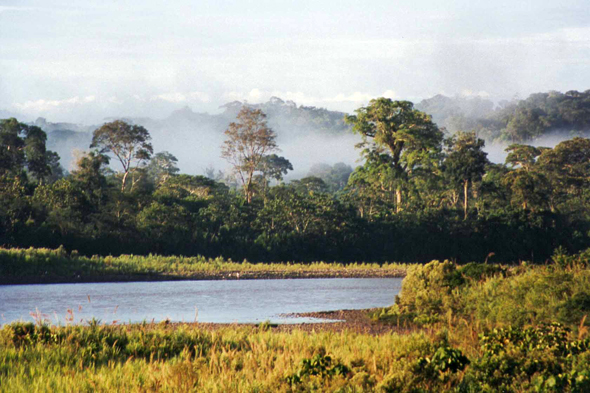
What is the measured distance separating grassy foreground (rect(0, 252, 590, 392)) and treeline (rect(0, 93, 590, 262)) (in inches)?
1374

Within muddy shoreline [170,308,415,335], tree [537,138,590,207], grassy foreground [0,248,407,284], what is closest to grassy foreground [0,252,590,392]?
muddy shoreline [170,308,415,335]

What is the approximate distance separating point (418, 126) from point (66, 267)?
32.9 meters

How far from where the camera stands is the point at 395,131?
6241cm

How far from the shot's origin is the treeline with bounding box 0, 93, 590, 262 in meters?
48.3

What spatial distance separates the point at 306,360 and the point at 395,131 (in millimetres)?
54152

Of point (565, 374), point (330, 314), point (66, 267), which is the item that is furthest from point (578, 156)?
point (565, 374)

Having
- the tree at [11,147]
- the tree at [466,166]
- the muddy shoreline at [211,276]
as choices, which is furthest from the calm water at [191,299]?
the tree at [11,147]

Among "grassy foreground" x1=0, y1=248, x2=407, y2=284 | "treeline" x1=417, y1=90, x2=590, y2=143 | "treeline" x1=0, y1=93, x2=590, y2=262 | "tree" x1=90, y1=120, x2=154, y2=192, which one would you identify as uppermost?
"treeline" x1=417, y1=90, x2=590, y2=143

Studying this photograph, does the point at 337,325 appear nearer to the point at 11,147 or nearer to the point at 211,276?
the point at 211,276

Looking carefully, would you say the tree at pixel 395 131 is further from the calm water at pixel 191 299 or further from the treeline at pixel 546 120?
the treeline at pixel 546 120

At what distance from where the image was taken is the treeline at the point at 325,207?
1901 inches

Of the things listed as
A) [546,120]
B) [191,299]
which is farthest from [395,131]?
[546,120]

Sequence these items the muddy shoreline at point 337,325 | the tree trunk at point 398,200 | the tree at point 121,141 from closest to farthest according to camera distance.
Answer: the muddy shoreline at point 337,325
the tree trunk at point 398,200
the tree at point 121,141

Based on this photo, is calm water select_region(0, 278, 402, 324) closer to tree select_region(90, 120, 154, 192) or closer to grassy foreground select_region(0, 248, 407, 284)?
grassy foreground select_region(0, 248, 407, 284)
